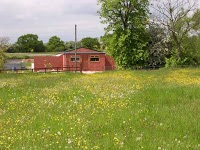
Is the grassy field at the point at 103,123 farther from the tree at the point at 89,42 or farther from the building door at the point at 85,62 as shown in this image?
the tree at the point at 89,42

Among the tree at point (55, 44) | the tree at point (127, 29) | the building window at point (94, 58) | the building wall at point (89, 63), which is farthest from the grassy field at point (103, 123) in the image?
the tree at point (55, 44)

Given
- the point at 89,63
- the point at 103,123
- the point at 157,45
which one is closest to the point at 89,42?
the point at 89,63

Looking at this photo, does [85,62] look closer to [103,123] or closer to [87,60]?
[87,60]

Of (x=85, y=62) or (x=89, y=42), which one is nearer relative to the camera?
(x=85, y=62)

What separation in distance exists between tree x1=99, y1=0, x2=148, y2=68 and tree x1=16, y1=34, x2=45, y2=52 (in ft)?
285

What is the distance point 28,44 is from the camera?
138000 millimetres

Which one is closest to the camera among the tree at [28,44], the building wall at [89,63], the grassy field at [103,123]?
the grassy field at [103,123]

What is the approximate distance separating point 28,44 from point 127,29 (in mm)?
90598

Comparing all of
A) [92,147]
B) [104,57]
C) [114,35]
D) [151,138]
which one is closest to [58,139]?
[92,147]

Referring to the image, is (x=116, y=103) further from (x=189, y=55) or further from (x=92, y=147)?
(x=189, y=55)

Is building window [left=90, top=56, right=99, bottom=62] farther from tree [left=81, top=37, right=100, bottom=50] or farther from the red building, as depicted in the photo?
tree [left=81, top=37, right=100, bottom=50]

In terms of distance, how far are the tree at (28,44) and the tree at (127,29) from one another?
86867 millimetres

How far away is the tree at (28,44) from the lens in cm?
13800

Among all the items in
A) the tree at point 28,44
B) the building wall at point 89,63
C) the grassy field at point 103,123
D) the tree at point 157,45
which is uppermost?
the tree at point 28,44
